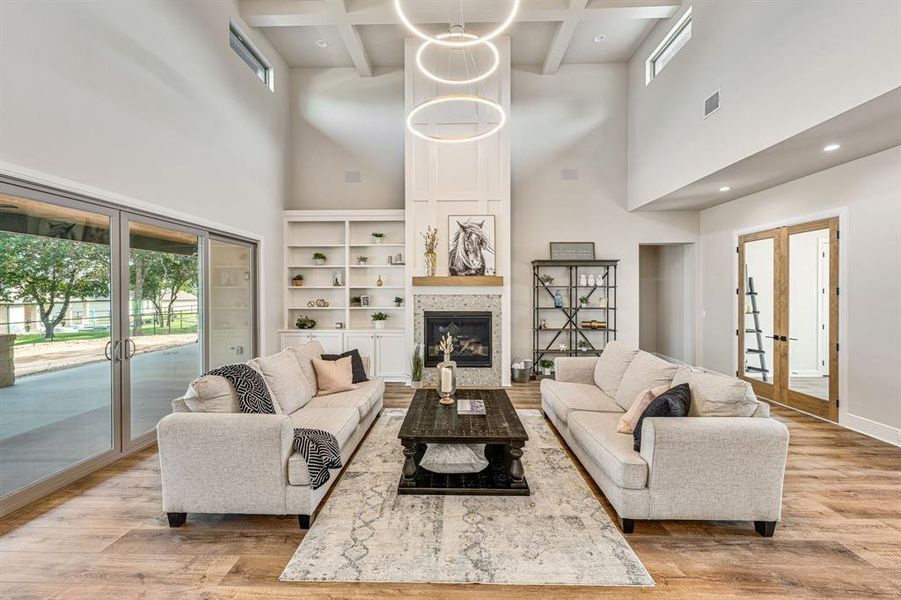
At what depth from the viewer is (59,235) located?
2891mm

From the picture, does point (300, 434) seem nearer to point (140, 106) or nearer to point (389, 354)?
point (140, 106)

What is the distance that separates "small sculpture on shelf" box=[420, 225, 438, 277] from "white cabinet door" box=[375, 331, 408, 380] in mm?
1088

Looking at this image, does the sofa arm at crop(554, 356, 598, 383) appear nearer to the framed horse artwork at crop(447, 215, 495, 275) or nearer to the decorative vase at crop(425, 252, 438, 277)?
the framed horse artwork at crop(447, 215, 495, 275)

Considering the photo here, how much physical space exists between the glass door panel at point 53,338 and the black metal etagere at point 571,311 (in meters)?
5.28

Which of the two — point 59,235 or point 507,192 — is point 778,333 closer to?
point 507,192

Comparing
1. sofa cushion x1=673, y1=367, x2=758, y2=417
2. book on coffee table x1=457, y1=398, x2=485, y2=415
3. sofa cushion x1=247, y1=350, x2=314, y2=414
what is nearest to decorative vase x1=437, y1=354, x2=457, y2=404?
book on coffee table x1=457, y1=398, x2=485, y2=415

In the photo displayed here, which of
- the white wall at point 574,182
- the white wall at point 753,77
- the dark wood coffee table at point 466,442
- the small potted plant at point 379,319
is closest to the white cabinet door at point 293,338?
the small potted plant at point 379,319

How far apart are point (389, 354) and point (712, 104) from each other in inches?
202

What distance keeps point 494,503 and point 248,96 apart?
5.60 meters

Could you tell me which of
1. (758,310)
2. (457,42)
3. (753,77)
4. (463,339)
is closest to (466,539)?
(457,42)

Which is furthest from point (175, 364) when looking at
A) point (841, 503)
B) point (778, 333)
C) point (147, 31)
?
point (778, 333)

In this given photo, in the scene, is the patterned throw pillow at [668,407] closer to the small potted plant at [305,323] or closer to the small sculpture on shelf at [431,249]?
the small sculpture on shelf at [431,249]

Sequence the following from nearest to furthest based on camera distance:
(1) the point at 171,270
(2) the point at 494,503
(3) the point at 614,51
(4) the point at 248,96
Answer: (2) the point at 494,503, (1) the point at 171,270, (4) the point at 248,96, (3) the point at 614,51

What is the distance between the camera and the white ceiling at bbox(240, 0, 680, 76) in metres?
5.02
